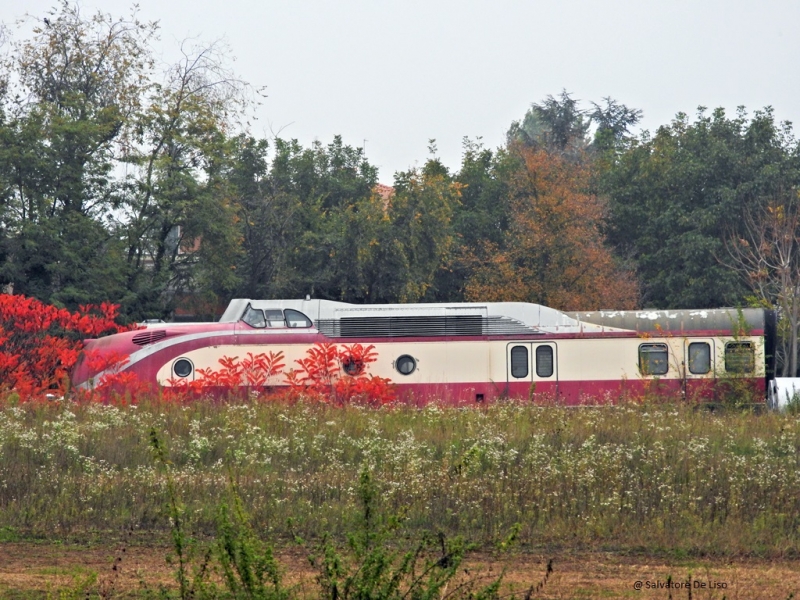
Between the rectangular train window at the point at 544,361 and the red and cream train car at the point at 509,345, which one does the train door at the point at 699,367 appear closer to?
the red and cream train car at the point at 509,345

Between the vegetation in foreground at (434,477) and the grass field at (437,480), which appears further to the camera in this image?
the vegetation in foreground at (434,477)

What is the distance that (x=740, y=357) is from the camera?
21859 mm

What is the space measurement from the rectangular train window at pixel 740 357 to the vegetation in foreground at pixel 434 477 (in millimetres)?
5543

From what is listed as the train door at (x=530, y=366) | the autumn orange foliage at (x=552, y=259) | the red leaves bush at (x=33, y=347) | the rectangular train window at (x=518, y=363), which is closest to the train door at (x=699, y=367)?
the train door at (x=530, y=366)

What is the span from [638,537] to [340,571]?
4.93m

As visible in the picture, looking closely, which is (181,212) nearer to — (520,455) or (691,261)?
(691,261)

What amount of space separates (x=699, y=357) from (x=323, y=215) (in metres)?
19.1

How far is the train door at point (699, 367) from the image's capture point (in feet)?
71.8

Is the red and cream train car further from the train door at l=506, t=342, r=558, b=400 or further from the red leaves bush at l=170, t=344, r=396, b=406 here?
the red leaves bush at l=170, t=344, r=396, b=406

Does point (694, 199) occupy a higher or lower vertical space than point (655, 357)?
higher

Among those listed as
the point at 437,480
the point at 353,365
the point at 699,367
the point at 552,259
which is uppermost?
the point at 552,259

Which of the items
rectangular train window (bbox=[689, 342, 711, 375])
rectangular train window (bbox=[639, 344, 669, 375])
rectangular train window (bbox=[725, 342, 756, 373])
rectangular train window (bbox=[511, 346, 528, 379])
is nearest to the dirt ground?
rectangular train window (bbox=[511, 346, 528, 379])

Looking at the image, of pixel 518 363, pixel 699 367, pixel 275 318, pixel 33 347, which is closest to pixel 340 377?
pixel 275 318

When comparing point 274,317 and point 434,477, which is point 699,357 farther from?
point 434,477
